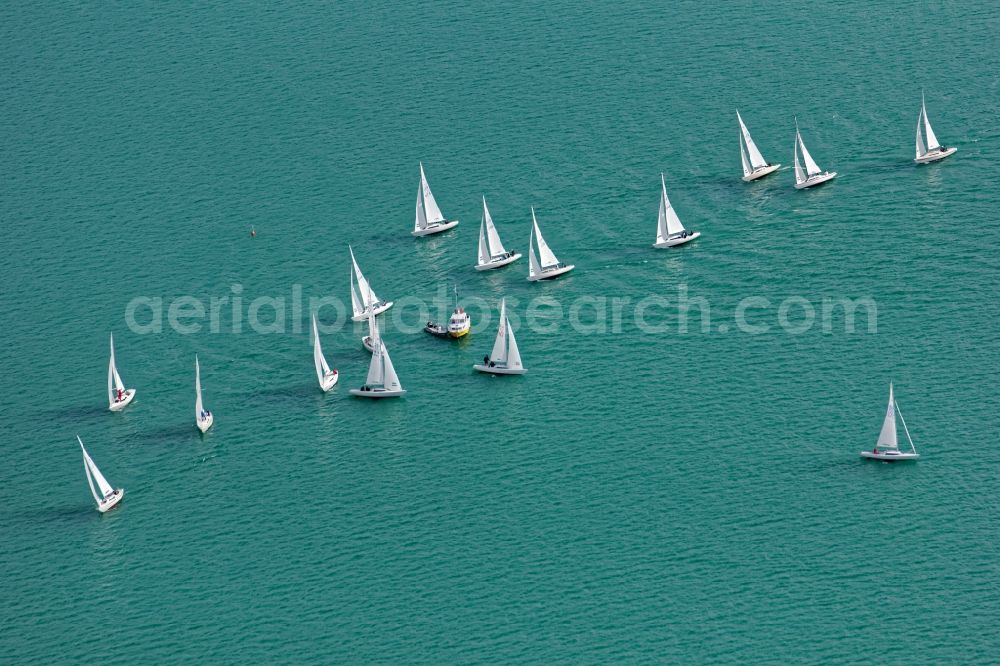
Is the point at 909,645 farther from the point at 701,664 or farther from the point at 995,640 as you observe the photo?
the point at 701,664

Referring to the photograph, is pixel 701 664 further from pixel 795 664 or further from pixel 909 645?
pixel 909 645

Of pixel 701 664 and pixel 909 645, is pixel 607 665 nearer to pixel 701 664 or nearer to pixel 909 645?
pixel 701 664

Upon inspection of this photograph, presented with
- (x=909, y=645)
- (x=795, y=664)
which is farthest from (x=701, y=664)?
(x=909, y=645)

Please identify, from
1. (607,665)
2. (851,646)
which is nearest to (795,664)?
(851,646)

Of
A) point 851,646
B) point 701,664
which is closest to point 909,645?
point 851,646

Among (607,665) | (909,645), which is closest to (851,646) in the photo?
(909,645)
